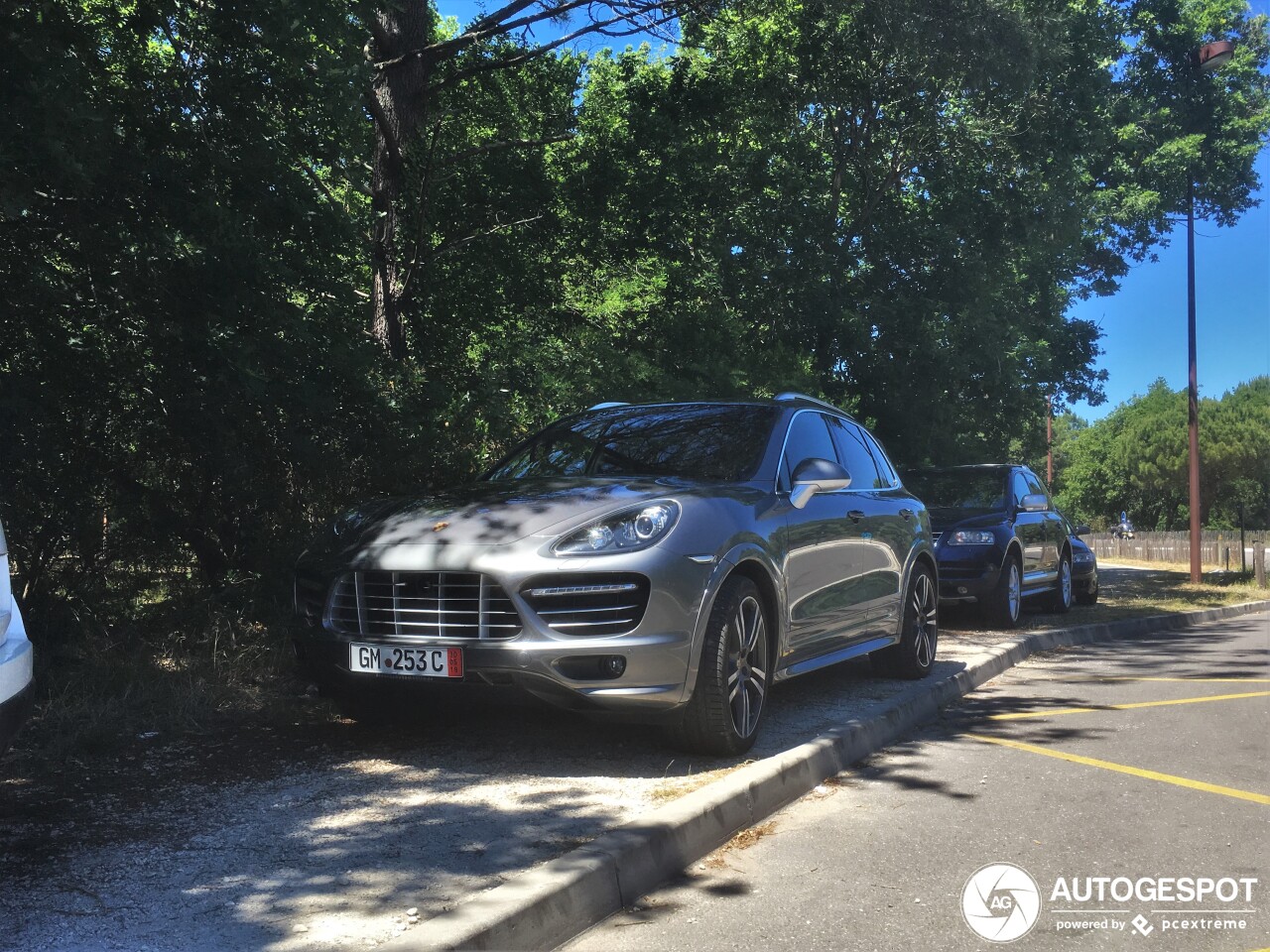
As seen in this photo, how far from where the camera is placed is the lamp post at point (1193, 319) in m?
19.5

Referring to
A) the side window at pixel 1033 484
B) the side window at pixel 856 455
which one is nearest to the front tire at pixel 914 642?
the side window at pixel 856 455

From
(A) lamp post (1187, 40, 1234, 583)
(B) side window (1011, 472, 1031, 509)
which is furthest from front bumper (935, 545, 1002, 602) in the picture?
(A) lamp post (1187, 40, 1234, 583)

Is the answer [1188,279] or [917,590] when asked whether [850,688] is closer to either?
[917,590]

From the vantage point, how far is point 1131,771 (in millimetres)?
5512

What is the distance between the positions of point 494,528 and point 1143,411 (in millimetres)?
68428

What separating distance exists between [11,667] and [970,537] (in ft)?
32.5

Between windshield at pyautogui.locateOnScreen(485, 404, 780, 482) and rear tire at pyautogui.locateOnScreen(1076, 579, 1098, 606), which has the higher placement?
windshield at pyautogui.locateOnScreen(485, 404, 780, 482)

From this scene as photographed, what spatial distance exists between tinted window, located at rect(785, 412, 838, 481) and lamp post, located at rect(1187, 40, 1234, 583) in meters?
15.7

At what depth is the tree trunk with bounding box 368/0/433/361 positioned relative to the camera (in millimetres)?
10047

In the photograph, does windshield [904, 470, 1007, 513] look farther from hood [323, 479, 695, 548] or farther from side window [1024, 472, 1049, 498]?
hood [323, 479, 695, 548]

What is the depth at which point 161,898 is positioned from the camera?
132 inches

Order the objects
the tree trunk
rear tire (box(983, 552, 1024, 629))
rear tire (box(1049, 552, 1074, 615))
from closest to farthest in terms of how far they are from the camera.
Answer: the tree trunk → rear tire (box(983, 552, 1024, 629)) → rear tire (box(1049, 552, 1074, 615))

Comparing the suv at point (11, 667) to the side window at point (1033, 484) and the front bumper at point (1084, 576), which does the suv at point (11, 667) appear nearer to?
the side window at point (1033, 484)

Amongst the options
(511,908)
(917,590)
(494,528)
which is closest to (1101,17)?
(917,590)
